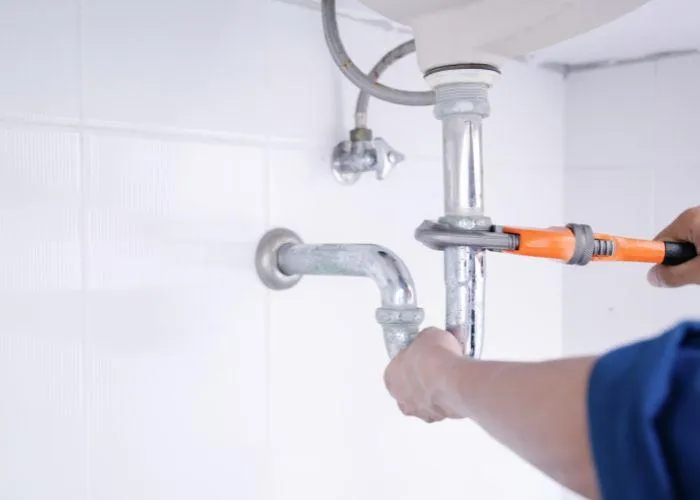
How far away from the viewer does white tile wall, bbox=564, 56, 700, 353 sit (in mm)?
1116

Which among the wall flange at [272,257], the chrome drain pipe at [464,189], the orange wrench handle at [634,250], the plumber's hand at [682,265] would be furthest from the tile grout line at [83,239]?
the plumber's hand at [682,265]

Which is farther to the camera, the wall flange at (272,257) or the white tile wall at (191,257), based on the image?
the wall flange at (272,257)

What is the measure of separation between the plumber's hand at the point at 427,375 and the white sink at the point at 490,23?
223 millimetres

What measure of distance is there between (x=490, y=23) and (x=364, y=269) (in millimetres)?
225

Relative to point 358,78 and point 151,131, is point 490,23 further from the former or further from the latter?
point 151,131

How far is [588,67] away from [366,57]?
46 centimetres

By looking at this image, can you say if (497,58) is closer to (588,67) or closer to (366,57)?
(366,57)

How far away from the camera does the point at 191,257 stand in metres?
0.72

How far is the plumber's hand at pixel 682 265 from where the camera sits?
753mm

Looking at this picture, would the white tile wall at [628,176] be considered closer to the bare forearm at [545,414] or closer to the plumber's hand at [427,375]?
the plumber's hand at [427,375]

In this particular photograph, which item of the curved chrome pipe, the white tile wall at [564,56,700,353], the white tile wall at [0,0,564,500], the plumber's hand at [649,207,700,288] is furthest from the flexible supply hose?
the white tile wall at [564,56,700,353]

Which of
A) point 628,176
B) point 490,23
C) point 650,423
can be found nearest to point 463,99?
point 490,23

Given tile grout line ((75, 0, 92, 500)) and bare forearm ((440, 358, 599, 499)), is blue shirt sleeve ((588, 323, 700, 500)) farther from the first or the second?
tile grout line ((75, 0, 92, 500))

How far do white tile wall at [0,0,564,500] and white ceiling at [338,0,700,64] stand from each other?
175mm
